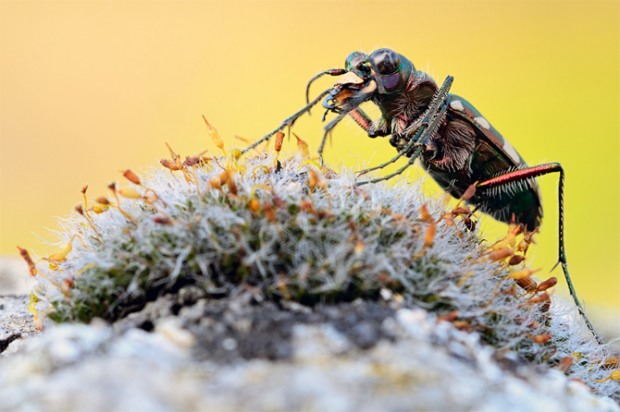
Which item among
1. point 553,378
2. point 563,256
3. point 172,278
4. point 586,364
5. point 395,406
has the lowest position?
point 395,406

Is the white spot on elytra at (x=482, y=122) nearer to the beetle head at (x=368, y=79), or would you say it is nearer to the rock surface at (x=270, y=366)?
the beetle head at (x=368, y=79)

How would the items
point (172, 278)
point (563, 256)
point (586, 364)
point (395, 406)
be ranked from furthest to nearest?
point (563, 256), point (586, 364), point (172, 278), point (395, 406)

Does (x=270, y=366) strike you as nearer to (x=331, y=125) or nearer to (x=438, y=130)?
(x=331, y=125)

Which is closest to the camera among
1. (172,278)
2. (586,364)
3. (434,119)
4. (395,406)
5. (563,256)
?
(395,406)

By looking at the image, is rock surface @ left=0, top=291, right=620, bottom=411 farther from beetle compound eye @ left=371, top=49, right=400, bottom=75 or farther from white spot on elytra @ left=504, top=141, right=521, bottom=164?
white spot on elytra @ left=504, top=141, right=521, bottom=164

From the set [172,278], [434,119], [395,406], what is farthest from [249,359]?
[434,119]

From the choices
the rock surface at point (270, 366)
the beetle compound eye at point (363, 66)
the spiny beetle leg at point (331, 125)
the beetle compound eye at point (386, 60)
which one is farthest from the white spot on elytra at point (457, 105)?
the rock surface at point (270, 366)

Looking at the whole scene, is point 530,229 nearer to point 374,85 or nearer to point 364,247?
point 374,85
